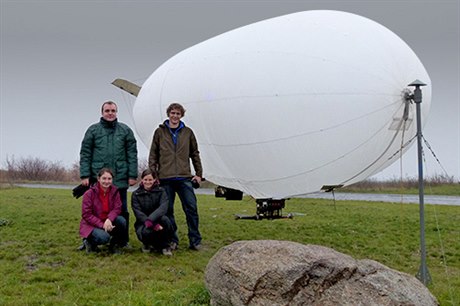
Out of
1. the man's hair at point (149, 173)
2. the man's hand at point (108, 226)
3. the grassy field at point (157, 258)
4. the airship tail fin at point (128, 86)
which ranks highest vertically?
the airship tail fin at point (128, 86)

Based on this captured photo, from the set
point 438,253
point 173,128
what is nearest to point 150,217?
point 173,128

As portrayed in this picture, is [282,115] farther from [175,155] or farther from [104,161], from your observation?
[104,161]

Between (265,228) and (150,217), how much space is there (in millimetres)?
5111

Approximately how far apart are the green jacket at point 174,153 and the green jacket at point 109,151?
51 cm

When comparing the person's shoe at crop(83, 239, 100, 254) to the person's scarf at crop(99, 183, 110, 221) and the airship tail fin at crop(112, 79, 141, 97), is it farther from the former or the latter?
the airship tail fin at crop(112, 79, 141, 97)

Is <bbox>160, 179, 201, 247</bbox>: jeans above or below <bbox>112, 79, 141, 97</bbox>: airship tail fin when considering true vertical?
below

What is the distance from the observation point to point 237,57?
7.80m

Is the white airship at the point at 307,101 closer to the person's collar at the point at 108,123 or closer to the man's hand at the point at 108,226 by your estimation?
the person's collar at the point at 108,123

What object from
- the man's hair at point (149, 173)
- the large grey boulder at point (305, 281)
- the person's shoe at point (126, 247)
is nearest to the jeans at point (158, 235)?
the person's shoe at point (126, 247)

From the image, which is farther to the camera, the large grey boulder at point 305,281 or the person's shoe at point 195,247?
the person's shoe at point 195,247

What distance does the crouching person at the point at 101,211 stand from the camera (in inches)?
324

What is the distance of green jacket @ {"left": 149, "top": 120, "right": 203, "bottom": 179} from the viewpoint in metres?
8.45

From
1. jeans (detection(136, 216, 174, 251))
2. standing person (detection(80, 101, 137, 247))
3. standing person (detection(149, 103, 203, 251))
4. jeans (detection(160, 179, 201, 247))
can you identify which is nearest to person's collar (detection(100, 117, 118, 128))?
standing person (detection(80, 101, 137, 247))

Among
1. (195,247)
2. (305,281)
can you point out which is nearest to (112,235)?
(195,247)
